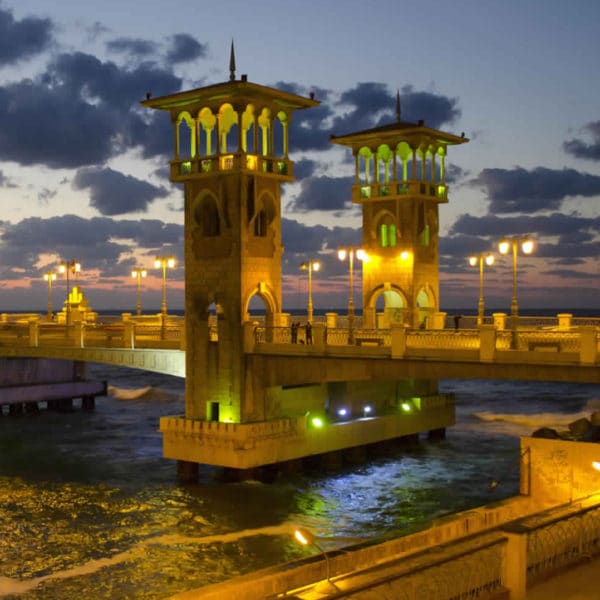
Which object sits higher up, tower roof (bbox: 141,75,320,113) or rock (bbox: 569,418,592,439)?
tower roof (bbox: 141,75,320,113)

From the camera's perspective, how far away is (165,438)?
37.4 meters

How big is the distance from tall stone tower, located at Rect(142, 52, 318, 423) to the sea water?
4.07 metres

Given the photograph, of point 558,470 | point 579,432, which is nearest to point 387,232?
point 579,432

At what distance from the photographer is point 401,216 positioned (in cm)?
4456

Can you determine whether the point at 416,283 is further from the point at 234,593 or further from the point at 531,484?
the point at 234,593

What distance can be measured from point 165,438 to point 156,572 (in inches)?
454

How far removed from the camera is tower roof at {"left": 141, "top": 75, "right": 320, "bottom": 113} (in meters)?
36.2

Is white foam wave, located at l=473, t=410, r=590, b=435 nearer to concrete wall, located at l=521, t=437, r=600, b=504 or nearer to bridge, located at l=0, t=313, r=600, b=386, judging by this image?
bridge, located at l=0, t=313, r=600, b=386

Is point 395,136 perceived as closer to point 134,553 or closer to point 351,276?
point 351,276

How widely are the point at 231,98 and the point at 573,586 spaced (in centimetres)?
2547

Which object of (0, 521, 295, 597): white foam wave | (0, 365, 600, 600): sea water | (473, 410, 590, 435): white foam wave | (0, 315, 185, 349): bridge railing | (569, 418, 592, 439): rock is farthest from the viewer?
(473, 410, 590, 435): white foam wave

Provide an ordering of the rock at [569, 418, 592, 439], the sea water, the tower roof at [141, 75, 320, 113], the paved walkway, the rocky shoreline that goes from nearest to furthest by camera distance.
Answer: the paved walkway → the sea water → the rocky shoreline → the rock at [569, 418, 592, 439] → the tower roof at [141, 75, 320, 113]

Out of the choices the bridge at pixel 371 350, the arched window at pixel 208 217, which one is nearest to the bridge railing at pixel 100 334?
the bridge at pixel 371 350

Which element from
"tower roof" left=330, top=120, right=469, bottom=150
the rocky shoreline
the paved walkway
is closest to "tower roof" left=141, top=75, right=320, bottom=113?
"tower roof" left=330, top=120, right=469, bottom=150
